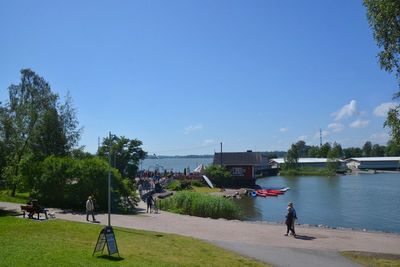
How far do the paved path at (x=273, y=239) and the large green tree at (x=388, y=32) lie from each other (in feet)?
19.1

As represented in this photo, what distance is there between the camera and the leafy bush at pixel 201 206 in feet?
129

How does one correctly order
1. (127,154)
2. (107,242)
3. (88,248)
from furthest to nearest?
1. (127,154)
2. (88,248)
3. (107,242)

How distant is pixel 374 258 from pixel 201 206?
72.6 ft

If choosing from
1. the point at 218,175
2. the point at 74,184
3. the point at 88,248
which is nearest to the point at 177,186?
the point at 218,175

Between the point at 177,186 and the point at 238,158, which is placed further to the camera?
the point at 238,158

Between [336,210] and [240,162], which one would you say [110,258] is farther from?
[240,162]

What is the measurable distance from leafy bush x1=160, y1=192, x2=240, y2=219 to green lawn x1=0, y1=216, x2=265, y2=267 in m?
16.0

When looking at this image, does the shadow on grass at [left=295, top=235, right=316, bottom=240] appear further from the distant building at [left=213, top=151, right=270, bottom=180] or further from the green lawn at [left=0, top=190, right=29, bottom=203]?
the distant building at [left=213, top=151, right=270, bottom=180]

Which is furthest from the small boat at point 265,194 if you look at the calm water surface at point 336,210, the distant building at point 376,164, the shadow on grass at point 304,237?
the distant building at point 376,164

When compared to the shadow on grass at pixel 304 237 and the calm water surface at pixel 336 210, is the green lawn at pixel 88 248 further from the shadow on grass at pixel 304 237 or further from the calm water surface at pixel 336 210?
the calm water surface at pixel 336 210

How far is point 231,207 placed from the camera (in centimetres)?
4069

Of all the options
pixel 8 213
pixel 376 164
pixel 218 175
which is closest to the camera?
pixel 8 213

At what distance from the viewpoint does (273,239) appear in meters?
22.9

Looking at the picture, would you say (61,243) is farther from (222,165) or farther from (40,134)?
(222,165)
